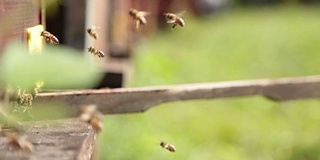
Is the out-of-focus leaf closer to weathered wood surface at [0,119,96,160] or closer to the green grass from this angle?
weathered wood surface at [0,119,96,160]

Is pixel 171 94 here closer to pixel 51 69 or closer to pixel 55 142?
pixel 55 142

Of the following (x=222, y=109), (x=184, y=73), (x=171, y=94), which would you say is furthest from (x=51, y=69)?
(x=184, y=73)

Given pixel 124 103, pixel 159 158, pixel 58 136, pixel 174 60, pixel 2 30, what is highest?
pixel 2 30

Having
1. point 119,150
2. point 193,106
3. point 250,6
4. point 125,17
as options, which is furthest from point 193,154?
point 250,6

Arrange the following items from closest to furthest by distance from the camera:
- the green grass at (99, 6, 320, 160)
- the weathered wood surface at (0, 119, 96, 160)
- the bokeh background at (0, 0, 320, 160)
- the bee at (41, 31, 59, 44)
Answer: the weathered wood surface at (0, 119, 96, 160) → the bee at (41, 31, 59, 44) → the bokeh background at (0, 0, 320, 160) → the green grass at (99, 6, 320, 160)

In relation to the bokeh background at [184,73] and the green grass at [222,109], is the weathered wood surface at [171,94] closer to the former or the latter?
the bokeh background at [184,73]

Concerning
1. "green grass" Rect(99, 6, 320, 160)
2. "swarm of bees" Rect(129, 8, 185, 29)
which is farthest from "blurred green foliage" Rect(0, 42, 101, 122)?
"green grass" Rect(99, 6, 320, 160)

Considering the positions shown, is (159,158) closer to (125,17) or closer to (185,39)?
(125,17)
